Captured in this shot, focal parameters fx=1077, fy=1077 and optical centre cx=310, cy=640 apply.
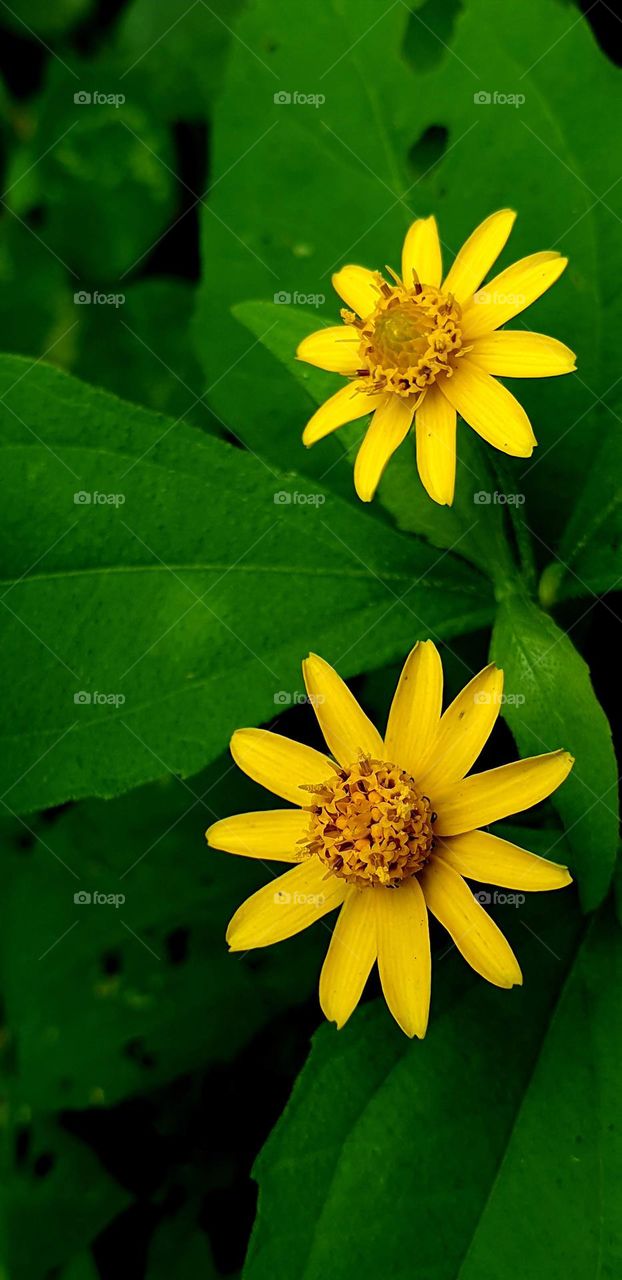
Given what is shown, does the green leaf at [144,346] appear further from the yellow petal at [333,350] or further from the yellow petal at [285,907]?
the yellow petal at [285,907]

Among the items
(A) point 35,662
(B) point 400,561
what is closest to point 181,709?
(A) point 35,662

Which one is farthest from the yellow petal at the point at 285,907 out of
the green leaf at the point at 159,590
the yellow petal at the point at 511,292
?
the yellow petal at the point at 511,292

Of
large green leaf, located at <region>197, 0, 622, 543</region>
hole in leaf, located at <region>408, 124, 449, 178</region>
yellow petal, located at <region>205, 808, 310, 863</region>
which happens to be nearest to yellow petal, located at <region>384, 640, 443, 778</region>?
yellow petal, located at <region>205, 808, 310, 863</region>

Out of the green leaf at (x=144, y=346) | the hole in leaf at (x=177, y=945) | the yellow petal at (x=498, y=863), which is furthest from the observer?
the green leaf at (x=144, y=346)

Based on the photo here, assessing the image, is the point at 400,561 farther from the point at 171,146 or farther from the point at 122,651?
the point at 171,146

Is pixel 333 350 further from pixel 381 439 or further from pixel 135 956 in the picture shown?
pixel 135 956

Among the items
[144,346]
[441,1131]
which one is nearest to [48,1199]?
[441,1131]
